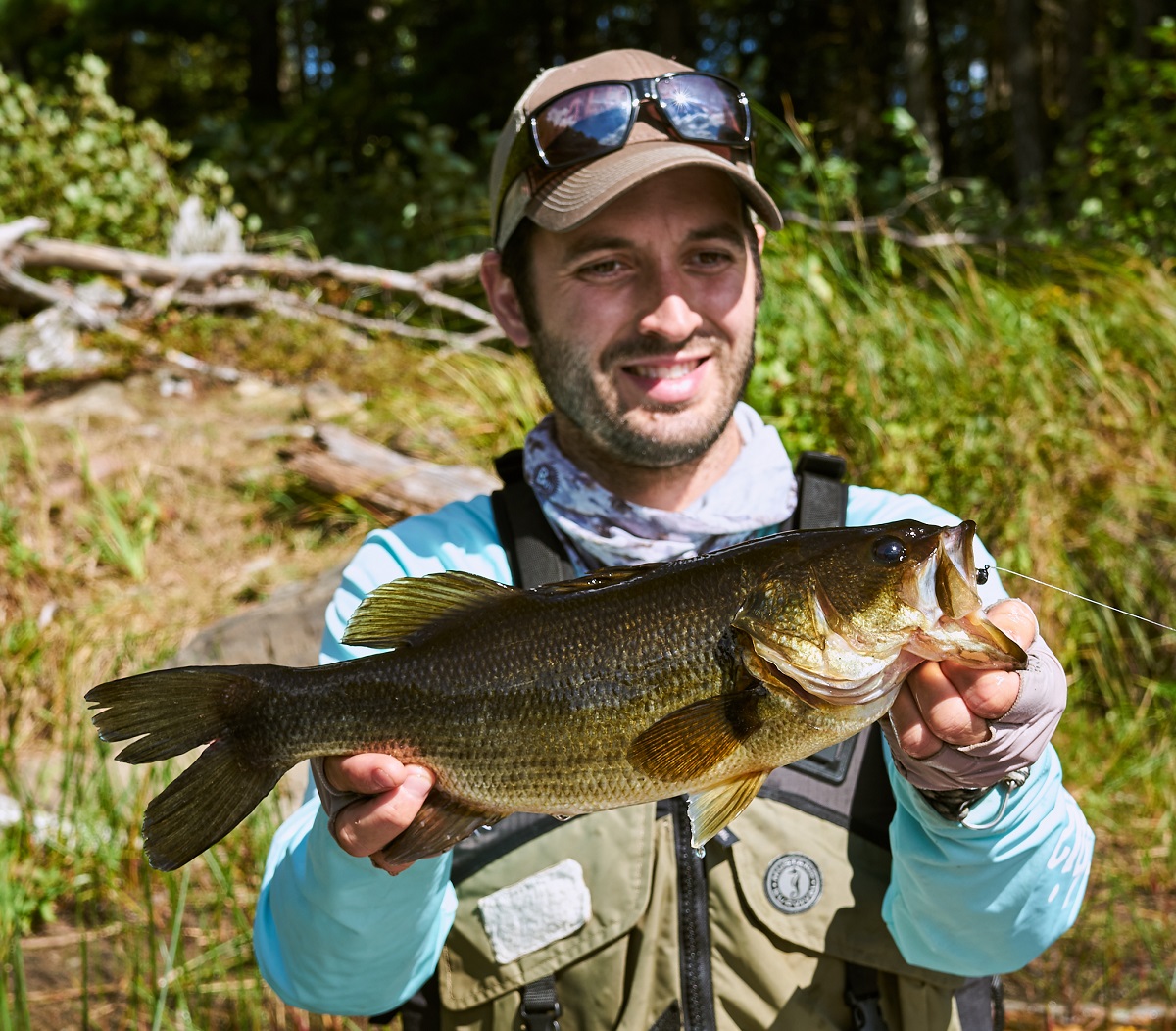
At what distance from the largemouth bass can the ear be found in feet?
3.72

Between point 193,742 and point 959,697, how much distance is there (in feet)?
3.89

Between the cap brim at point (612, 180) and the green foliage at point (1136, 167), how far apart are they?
17.8ft

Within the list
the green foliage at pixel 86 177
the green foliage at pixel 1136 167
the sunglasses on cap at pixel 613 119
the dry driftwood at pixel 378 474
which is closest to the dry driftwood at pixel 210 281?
the green foliage at pixel 86 177

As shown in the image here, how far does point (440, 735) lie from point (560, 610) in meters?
0.28

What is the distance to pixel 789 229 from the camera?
5.68 meters

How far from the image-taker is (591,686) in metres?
1.65

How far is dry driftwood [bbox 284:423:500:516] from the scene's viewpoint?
17.8 feet

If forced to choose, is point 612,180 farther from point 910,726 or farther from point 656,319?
point 910,726

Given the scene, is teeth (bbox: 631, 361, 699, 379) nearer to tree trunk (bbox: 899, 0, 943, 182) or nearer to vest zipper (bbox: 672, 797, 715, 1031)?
vest zipper (bbox: 672, 797, 715, 1031)

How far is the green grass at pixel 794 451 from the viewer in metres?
3.62

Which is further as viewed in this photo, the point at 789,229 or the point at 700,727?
the point at 789,229

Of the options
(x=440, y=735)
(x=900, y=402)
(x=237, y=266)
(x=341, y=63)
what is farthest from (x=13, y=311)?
(x=341, y=63)

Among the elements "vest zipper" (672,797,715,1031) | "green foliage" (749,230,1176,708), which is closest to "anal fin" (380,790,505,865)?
"vest zipper" (672,797,715,1031)

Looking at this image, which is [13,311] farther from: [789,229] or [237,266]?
[789,229]
